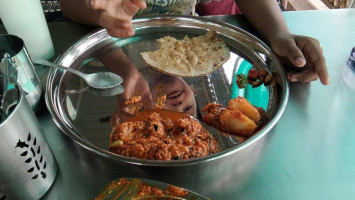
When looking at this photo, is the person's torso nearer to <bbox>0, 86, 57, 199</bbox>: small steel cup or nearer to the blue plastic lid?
the blue plastic lid

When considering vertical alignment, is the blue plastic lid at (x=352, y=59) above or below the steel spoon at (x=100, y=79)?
below

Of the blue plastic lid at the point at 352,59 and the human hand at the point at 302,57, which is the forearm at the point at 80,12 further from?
the blue plastic lid at the point at 352,59

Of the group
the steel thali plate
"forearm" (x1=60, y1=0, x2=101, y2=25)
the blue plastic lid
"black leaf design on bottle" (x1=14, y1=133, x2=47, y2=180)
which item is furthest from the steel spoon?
the blue plastic lid

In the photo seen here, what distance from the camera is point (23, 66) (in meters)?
0.83

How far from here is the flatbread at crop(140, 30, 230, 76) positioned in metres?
1.10

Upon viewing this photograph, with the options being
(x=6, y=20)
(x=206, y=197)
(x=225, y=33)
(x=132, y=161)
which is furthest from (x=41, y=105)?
(x=225, y=33)

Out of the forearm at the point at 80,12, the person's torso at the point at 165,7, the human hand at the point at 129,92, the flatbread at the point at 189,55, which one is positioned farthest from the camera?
the person's torso at the point at 165,7

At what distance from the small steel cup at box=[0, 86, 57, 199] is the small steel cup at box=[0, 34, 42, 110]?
9.5 inches

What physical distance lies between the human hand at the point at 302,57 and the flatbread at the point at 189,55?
0.64ft

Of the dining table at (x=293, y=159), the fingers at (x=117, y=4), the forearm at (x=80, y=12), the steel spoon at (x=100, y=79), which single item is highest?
the fingers at (x=117, y=4)

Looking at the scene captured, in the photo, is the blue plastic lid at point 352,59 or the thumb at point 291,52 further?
the blue plastic lid at point 352,59

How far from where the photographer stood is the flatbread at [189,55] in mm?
1102

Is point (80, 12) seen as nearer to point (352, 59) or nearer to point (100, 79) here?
point (100, 79)

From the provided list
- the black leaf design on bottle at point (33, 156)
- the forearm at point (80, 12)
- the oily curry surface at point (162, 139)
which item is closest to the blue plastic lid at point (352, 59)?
the oily curry surface at point (162, 139)
